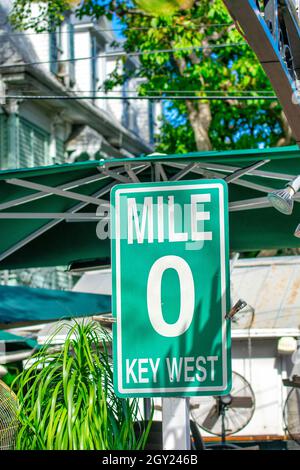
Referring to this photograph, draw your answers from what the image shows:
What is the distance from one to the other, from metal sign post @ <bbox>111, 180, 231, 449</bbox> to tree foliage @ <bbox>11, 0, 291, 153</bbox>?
12625 mm

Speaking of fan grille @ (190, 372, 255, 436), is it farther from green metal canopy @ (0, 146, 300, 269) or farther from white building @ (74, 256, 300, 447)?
green metal canopy @ (0, 146, 300, 269)

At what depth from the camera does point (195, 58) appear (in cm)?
1822

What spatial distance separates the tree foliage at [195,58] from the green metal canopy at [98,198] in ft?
23.1

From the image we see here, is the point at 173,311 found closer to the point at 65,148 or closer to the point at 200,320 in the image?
the point at 200,320

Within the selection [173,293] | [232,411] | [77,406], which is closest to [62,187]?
[77,406]

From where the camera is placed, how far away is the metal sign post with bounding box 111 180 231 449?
3691 millimetres

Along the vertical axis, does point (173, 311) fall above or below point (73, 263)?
below

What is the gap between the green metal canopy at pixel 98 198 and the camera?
23.3 ft

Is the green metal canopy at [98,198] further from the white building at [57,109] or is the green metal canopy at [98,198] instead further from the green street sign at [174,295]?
the white building at [57,109]

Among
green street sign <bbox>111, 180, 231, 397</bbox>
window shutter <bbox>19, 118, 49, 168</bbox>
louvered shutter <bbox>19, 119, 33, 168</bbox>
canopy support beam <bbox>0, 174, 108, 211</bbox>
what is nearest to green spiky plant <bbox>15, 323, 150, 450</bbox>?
green street sign <bbox>111, 180, 231, 397</bbox>

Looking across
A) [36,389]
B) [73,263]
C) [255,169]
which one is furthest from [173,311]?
[73,263]

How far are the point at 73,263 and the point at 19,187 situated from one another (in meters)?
2.39

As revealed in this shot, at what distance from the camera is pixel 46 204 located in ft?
29.0
